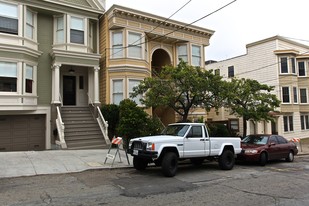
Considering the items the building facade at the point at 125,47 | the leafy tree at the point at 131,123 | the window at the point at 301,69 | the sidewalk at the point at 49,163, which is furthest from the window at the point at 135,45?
the window at the point at 301,69

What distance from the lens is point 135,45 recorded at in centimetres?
1955

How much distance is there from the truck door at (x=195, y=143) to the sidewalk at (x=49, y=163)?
8.77ft

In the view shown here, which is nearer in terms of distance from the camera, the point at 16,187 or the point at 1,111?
the point at 16,187

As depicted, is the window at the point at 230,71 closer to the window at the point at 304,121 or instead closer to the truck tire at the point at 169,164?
the window at the point at 304,121

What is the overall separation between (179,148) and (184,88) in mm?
4987

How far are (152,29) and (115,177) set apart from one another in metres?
13.8

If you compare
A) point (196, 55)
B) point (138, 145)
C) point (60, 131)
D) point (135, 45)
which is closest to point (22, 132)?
point (60, 131)

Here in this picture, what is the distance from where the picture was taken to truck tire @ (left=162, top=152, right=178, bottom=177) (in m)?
9.35

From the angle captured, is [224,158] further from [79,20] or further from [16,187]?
[79,20]

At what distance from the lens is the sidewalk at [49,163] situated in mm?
9584

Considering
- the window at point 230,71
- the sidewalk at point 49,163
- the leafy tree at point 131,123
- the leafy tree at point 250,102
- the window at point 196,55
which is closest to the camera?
the sidewalk at point 49,163

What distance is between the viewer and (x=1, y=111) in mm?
15453

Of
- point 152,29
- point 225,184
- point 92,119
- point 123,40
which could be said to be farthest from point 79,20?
point 225,184

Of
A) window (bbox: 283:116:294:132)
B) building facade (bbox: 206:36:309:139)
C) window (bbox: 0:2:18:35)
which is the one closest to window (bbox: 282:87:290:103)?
building facade (bbox: 206:36:309:139)
